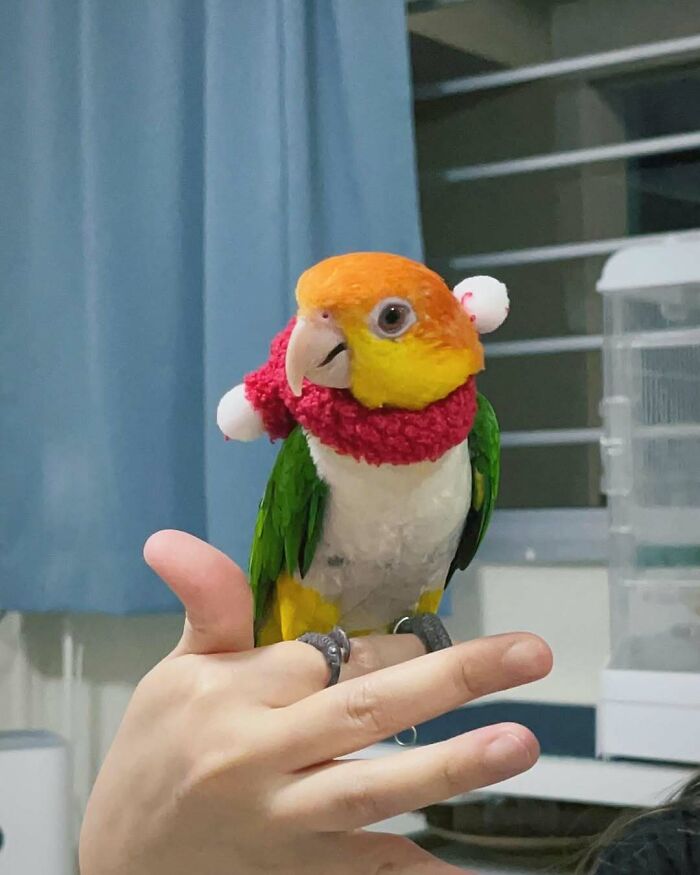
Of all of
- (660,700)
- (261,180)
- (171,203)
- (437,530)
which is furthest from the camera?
(171,203)

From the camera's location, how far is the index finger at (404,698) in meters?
0.52

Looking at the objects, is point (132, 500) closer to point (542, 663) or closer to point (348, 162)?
point (348, 162)

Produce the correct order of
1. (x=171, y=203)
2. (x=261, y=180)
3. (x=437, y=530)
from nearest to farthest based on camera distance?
(x=437, y=530)
(x=261, y=180)
(x=171, y=203)

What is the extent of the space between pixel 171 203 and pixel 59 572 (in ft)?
1.79

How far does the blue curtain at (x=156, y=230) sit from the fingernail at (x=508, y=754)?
84 centimetres

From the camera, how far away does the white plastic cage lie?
3.94 ft

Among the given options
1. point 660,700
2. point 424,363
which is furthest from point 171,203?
point 424,363

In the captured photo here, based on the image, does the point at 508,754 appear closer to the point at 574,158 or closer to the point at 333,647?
the point at 333,647

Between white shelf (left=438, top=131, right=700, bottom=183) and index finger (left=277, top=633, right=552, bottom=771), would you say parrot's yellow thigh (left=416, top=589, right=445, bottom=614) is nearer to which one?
index finger (left=277, top=633, right=552, bottom=771)

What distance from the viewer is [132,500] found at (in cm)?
148

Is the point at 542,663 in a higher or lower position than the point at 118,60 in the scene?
lower


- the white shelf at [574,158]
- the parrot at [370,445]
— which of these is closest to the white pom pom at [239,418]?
the parrot at [370,445]

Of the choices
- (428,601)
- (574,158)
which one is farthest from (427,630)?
(574,158)

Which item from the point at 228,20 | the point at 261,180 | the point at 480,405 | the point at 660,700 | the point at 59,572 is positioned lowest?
the point at 660,700
